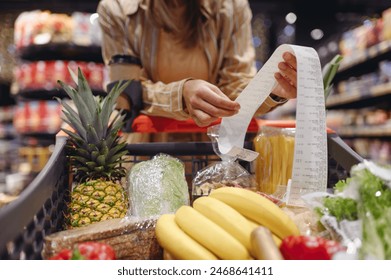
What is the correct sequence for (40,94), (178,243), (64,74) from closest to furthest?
(178,243), (64,74), (40,94)

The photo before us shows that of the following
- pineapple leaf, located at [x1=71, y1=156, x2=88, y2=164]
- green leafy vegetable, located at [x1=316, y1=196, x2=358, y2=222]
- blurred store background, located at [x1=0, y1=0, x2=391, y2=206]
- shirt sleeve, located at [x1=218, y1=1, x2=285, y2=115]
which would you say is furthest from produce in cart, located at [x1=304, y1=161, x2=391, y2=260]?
blurred store background, located at [x1=0, y1=0, x2=391, y2=206]

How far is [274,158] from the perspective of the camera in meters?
1.31

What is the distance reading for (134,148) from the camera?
1.41 metres

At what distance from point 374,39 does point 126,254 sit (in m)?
4.95

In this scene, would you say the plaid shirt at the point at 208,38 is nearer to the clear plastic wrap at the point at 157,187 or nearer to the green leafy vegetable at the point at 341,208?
the clear plastic wrap at the point at 157,187

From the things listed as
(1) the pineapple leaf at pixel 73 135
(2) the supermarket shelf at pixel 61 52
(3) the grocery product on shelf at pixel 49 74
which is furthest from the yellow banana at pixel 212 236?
(2) the supermarket shelf at pixel 61 52

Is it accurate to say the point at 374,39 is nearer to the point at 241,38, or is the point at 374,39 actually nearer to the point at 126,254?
the point at 241,38

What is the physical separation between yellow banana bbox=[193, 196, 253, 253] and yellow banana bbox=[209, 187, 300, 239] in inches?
0.7

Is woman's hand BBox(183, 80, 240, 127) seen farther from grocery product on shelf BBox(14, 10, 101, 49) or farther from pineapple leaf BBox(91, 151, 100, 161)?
grocery product on shelf BBox(14, 10, 101, 49)

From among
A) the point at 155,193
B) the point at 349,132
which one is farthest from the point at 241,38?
the point at 349,132

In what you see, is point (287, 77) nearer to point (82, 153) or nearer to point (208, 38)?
point (82, 153)

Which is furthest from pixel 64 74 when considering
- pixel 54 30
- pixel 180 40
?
pixel 180 40

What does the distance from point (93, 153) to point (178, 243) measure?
1.63ft

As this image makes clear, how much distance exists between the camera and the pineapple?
118cm
